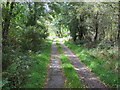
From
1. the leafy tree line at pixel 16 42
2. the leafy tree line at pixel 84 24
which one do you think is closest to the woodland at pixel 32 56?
the leafy tree line at pixel 16 42

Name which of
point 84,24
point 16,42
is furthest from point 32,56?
point 84,24

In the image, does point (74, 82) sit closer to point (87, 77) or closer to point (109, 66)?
point (87, 77)

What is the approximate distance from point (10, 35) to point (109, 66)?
6.71m

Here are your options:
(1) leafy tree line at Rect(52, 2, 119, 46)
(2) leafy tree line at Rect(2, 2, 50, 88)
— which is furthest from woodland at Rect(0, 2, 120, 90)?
(1) leafy tree line at Rect(52, 2, 119, 46)

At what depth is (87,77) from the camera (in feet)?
29.6

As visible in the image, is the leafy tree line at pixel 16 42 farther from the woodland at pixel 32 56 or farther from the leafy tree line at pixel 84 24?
the leafy tree line at pixel 84 24

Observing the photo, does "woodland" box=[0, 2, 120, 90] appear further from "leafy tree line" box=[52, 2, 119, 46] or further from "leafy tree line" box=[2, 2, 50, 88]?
"leafy tree line" box=[52, 2, 119, 46]

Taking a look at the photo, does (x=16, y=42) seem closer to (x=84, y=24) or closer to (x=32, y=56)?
(x=32, y=56)

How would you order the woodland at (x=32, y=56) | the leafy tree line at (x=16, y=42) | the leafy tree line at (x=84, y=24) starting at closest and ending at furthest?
the leafy tree line at (x=16, y=42) < the woodland at (x=32, y=56) < the leafy tree line at (x=84, y=24)

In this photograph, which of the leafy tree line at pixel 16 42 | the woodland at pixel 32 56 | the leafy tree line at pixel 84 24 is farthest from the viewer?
the leafy tree line at pixel 84 24

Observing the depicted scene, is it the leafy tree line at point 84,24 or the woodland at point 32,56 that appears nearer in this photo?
the woodland at point 32,56

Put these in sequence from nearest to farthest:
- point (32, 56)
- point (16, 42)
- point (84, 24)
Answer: point (16, 42) → point (32, 56) → point (84, 24)

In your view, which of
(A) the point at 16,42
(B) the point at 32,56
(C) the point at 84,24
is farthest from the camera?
(C) the point at 84,24

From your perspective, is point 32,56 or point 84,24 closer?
point 32,56
